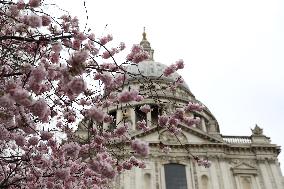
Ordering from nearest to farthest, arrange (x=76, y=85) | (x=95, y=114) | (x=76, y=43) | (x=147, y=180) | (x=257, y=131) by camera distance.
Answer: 1. (x=76, y=85)
2. (x=95, y=114)
3. (x=76, y=43)
4. (x=147, y=180)
5. (x=257, y=131)

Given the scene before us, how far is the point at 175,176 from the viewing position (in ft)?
98.7

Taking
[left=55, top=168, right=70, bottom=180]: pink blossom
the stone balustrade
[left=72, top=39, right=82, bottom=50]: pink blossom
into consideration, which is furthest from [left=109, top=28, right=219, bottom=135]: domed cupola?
[left=72, top=39, right=82, bottom=50]: pink blossom

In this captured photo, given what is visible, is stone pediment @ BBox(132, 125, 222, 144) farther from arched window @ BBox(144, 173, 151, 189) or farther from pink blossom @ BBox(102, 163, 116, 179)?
pink blossom @ BBox(102, 163, 116, 179)

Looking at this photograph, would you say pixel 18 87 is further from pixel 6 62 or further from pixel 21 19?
pixel 6 62

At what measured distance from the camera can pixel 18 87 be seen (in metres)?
6.70

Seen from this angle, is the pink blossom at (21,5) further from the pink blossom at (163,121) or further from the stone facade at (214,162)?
the stone facade at (214,162)

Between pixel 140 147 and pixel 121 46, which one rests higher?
pixel 121 46

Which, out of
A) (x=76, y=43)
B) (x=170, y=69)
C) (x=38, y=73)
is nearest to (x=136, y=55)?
(x=170, y=69)

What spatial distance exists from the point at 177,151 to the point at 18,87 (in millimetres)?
25404

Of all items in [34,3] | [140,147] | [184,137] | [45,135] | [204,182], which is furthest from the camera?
[184,137]

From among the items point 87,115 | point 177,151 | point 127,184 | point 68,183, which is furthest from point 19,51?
point 177,151

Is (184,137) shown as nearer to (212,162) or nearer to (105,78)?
(212,162)

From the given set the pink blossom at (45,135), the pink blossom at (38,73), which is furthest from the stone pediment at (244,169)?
the pink blossom at (38,73)

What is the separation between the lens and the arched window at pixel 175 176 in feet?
97.6
